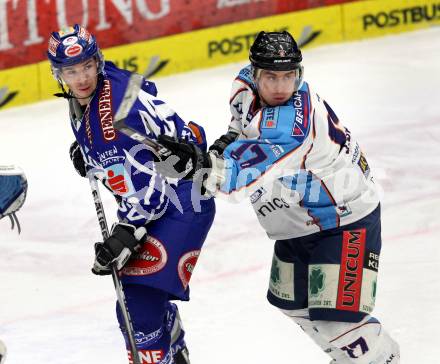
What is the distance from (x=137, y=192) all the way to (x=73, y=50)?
0.55 meters

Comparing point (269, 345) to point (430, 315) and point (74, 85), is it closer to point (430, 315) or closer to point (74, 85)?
point (430, 315)

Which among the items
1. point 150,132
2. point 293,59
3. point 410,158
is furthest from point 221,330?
point 410,158

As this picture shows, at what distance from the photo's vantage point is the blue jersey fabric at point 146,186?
3.74 metres

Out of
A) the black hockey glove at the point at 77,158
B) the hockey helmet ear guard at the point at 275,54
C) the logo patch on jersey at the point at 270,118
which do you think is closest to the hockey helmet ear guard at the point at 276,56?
the hockey helmet ear guard at the point at 275,54

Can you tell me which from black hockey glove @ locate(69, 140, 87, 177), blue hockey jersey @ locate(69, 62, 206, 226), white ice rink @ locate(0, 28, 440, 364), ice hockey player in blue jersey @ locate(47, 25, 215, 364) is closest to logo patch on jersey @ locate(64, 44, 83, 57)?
ice hockey player in blue jersey @ locate(47, 25, 215, 364)

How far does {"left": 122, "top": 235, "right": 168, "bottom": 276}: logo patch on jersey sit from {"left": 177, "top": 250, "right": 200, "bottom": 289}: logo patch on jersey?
76mm

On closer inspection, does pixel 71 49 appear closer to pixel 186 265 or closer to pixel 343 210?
pixel 186 265

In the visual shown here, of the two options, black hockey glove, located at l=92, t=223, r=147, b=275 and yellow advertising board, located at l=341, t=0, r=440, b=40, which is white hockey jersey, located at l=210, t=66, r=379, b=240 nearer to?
black hockey glove, located at l=92, t=223, r=147, b=275

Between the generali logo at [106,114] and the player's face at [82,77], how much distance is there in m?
0.05

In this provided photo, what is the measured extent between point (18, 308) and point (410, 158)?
2.55 meters

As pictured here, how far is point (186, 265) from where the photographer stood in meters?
3.92

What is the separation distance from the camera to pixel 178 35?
8320 mm

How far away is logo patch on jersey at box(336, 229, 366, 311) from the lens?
3.75 metres

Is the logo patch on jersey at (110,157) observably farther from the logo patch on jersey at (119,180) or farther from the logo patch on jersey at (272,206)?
the logo patch on jersey at (272,206)
